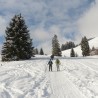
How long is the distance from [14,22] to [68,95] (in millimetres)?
38622

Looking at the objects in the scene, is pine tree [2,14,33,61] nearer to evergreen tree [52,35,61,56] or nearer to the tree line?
the tree line

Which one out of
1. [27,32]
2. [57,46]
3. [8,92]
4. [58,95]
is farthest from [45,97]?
[57,46]

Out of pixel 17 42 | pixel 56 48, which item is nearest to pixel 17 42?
pixel 17 42

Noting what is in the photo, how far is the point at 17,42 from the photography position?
46219mm

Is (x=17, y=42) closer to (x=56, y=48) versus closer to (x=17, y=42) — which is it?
(x=17, y=42)

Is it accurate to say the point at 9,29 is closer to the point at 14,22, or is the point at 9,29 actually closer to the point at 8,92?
the point at 14,22

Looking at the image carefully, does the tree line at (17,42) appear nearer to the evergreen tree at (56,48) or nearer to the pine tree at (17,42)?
the pine tree at (17,42)

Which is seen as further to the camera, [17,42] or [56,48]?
[56,48]

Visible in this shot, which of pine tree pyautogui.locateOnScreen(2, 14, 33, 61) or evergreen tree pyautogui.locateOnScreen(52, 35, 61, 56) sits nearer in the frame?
pine tree pyautogui.locateOnScreen(2, 14, 33, 61)

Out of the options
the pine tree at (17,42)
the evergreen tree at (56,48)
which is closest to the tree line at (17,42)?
the pine tree at (17,42)

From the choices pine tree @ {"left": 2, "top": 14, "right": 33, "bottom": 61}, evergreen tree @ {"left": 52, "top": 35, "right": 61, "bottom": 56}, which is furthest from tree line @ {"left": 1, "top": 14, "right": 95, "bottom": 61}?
evergreen tree @ {"left": 52, "top": 35, "right": 61, "bottom": 56}

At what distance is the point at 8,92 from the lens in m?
12.0

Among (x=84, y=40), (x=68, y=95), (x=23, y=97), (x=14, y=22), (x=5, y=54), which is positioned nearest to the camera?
(x=23, y=97)

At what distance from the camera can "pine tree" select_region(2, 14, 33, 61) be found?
147 feet
